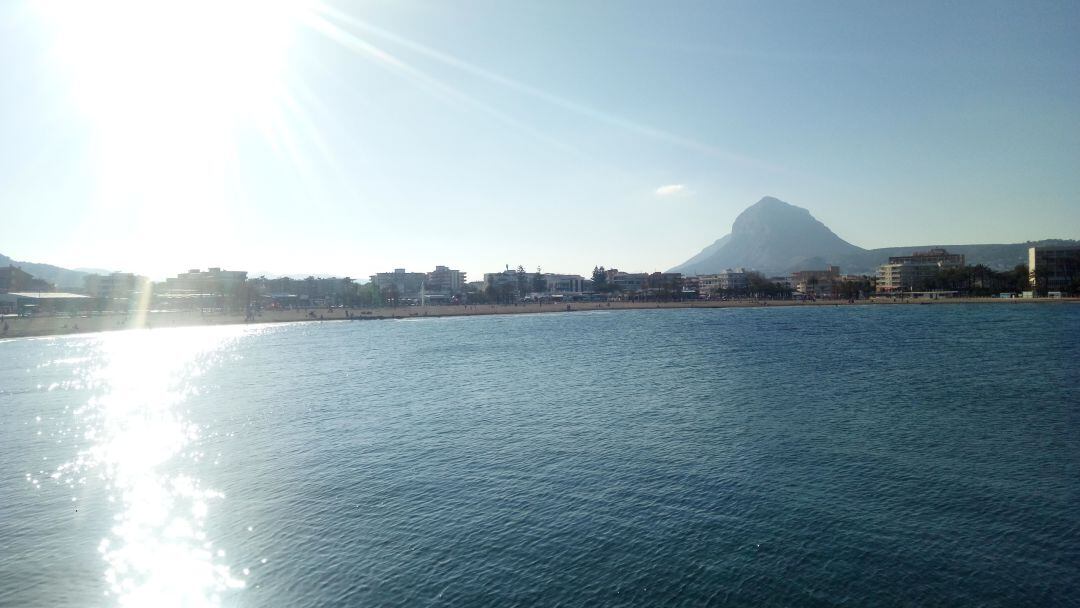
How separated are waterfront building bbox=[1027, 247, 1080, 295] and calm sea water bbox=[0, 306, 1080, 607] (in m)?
136

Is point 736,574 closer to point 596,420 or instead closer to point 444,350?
point 596,420

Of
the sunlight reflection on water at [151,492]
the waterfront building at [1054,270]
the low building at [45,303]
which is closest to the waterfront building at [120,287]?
the low building at [45,303]

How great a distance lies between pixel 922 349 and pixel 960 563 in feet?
161

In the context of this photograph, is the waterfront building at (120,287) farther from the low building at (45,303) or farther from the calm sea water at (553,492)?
the calm sea water at (553,492)

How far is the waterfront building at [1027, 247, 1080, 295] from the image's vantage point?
144m

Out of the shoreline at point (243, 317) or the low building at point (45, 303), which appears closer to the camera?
the shoreline at point (243, 317)

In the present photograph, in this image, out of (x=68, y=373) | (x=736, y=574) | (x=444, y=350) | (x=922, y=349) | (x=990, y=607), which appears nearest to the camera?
(x=990, y=607)

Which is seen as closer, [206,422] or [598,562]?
[598,562]

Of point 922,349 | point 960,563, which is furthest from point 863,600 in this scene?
point 922,349

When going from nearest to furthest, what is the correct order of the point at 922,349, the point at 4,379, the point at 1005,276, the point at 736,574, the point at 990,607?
1. the point at 990,607
2. the point at 736,574
3. the point at 4,379
4. the point at 922,349
5. the point at 1005,276

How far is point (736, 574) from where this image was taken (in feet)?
42.4

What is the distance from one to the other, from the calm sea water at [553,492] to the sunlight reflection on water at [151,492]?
0.10 m

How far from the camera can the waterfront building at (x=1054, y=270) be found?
14438cm

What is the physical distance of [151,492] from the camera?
62.8ft
